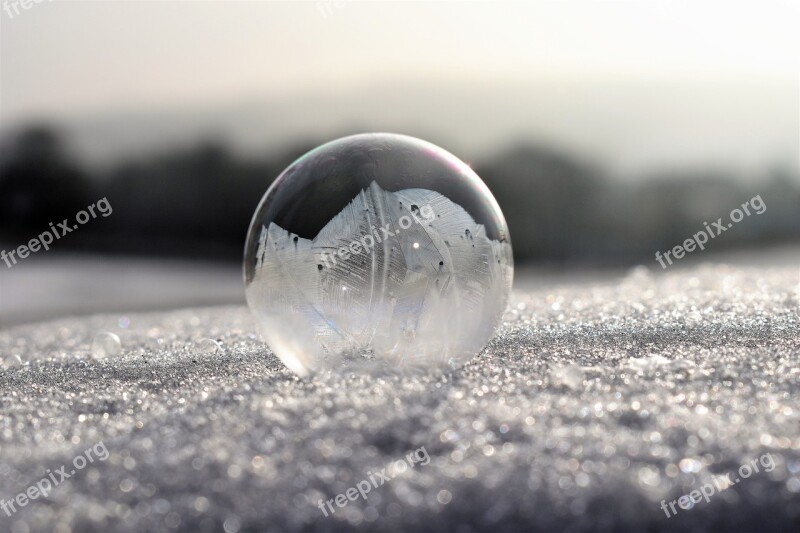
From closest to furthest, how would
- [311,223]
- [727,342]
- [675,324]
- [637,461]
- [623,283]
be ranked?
[637,461], [311,223], [727,342], [675,324], [623,283]

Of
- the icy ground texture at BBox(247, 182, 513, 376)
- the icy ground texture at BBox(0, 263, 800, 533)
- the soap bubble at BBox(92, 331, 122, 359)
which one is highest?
the icy ground texture at BBox(247, 182, 513, 376)

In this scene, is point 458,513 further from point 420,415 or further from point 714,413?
point 714,413

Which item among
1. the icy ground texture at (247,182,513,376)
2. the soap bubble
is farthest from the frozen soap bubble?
the soap bubble

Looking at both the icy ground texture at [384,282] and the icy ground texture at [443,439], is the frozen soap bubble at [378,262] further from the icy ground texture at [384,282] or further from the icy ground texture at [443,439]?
the icy ground texture at [443,439]

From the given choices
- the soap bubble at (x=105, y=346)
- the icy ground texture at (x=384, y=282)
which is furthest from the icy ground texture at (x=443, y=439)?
the soap bubble at (x=105, y=346)

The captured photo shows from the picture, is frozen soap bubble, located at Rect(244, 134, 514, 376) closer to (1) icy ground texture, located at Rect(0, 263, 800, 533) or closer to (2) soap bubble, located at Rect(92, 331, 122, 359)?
(1) icy ground texture, located at Rect(0, 263, 800, 533)

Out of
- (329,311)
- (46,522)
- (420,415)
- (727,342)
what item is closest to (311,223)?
(329,311)
